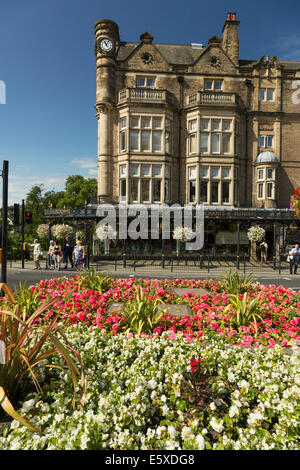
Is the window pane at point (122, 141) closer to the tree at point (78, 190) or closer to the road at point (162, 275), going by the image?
the road at point (162, 275)

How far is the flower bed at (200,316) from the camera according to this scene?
4324 millimetres

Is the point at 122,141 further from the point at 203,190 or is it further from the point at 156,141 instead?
the point at 203,190

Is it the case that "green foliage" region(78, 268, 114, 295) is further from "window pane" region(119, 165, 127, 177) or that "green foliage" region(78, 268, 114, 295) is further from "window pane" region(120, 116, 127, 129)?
"window pane" region(120, 116, 127, 129)

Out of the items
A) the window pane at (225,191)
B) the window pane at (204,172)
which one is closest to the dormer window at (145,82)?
the window pane at (204,172)

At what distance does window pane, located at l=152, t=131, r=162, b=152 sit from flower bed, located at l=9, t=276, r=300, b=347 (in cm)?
1947

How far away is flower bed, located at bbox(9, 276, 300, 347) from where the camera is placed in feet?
14.2

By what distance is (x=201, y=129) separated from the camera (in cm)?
2423

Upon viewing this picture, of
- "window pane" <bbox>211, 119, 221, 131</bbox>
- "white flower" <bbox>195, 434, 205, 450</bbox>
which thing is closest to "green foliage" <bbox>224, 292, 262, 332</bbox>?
"white flower" <bbox>195, 434, 205, 450</bbox>

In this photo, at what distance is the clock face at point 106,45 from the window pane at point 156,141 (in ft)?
26.4

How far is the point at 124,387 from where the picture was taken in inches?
112

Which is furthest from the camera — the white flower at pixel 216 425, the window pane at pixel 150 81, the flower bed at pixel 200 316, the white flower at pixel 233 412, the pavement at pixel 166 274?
the window pane at pixel 150 81
